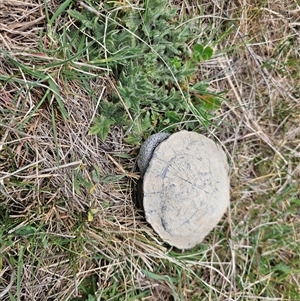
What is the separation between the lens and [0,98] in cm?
184

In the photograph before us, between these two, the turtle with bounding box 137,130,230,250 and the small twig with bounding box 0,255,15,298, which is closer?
the small twig with bounding box 0,255,15,298

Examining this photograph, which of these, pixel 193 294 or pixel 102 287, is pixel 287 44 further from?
pixel 102 287

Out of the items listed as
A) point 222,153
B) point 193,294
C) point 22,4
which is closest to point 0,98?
point 22,4

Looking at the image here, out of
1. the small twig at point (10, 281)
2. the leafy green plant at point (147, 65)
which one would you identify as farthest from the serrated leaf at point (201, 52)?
the small twig at point (10, 281)

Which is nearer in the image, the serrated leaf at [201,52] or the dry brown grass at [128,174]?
the dry brown grass at [128,174]

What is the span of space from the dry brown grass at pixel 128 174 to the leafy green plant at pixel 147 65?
0.08 m

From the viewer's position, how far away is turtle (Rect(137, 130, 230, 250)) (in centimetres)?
203

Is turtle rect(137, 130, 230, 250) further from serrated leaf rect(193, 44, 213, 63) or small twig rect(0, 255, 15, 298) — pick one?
small twig rect(0, 255, 15, 298)

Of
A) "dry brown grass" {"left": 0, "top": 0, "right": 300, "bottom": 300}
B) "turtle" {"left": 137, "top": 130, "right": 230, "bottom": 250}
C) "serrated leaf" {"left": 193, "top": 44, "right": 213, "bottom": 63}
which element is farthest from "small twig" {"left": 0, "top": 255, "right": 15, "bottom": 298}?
"serrated leaf" {"left": 193, "top": 44, "right": 213, "bottom": 63}

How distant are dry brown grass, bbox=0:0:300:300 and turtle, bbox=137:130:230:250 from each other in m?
0.10

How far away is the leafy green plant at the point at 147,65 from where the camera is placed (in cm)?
197

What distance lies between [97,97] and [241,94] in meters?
0.75

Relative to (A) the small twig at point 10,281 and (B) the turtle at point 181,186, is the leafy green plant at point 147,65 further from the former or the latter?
(A) the small twig at point 10,281

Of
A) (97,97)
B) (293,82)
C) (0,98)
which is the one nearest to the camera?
(0,98)
